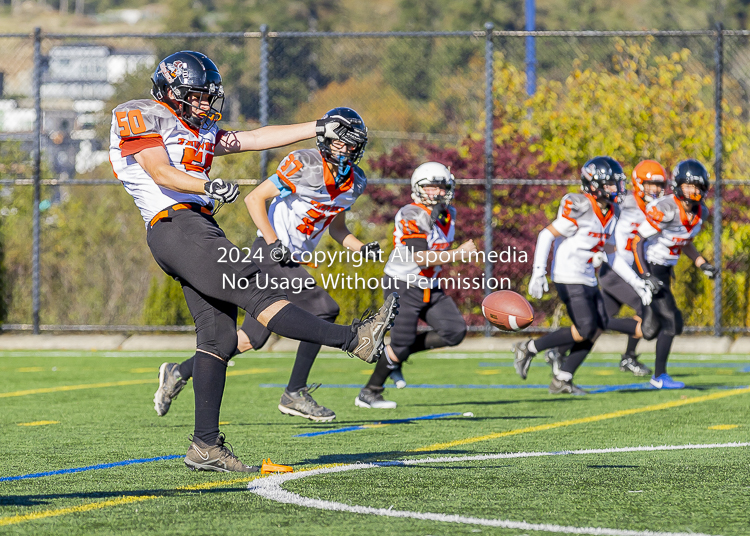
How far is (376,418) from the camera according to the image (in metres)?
7.34

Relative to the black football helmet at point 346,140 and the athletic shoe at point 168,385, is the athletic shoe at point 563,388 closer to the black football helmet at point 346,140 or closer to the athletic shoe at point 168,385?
the black football helmet at point 346,140

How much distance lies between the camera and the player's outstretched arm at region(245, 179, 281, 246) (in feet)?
24.6

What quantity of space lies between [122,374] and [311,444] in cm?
489

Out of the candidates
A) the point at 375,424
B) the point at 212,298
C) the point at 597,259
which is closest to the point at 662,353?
the point at 597,259

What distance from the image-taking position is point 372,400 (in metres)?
8.00

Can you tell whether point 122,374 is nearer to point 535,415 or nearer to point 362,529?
point 535,415

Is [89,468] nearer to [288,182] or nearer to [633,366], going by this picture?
[288,182]

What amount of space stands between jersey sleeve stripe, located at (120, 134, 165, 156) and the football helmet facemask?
263 inches

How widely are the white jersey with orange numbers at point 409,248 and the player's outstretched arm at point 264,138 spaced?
279cm

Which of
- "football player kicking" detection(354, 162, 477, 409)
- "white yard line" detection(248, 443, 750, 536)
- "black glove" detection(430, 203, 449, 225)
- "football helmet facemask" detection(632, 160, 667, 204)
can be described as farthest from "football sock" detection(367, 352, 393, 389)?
"football helmet facemask" detection(632, 160, 667, 204)

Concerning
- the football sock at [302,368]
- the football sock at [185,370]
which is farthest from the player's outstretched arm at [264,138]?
the football sock at [302,368]

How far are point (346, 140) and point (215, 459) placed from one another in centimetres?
176

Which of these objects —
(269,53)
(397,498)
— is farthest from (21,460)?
(269,53)

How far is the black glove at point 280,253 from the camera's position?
7.04 metres
